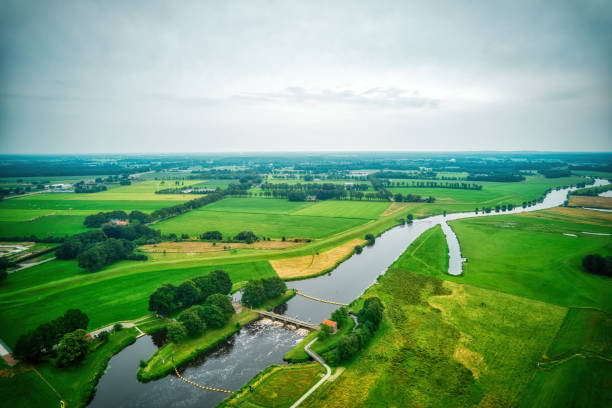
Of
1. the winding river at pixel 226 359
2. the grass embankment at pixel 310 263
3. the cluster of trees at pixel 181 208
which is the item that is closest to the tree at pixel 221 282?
the winding river at pixel 226 359

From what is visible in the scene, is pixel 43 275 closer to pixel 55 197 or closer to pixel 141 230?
pixel 141 230

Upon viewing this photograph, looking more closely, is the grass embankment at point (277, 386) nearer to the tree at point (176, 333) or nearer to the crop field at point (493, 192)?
the tree at point (176, 333)

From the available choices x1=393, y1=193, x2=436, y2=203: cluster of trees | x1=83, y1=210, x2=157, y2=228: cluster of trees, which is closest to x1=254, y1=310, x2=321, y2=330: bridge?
x1=83, y1=210, x2=157, y2=228: cluster of trees

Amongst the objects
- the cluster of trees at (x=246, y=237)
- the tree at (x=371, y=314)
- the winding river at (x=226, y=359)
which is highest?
the cluster of trees at (x=246, y=237)

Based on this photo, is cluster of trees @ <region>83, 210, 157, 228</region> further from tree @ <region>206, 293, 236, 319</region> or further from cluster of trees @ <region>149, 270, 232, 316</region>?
tree @ <region>206, 293, 236, 319</region>

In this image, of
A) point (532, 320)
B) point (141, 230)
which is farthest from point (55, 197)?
point (532, 320)

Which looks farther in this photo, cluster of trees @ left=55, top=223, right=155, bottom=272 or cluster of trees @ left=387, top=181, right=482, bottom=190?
cluster of trees @ left=387, top=181, right=482, bottom=190

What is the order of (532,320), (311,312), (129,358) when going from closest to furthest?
(129,358)
(532,320)
(311,312)
